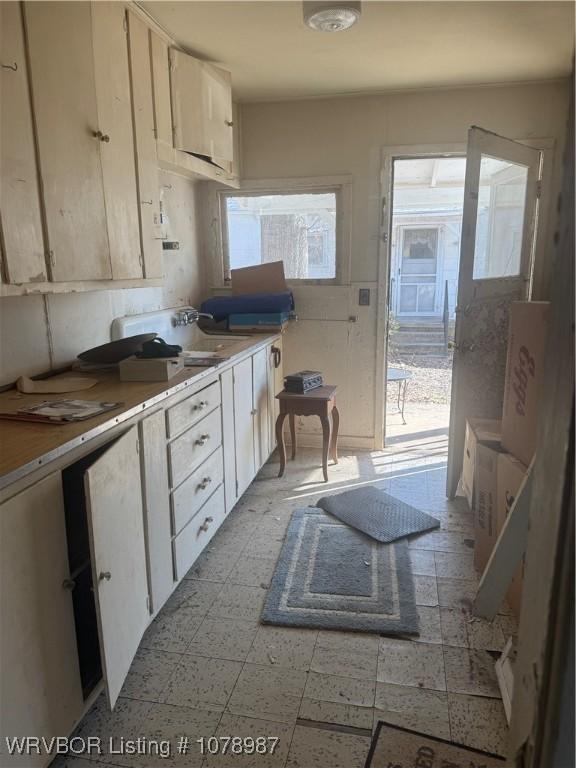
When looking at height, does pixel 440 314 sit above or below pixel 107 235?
below

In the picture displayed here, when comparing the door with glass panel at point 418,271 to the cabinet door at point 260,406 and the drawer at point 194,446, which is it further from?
the drawer at point 194,446

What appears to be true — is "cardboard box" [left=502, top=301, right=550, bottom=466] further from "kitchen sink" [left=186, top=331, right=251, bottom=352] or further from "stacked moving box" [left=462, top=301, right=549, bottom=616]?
"kitchen sink" [left=186, top=331, right=251, bottom=352]

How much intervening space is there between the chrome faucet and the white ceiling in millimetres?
1399

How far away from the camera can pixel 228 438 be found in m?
2.64

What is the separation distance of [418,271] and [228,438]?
6.92 metres

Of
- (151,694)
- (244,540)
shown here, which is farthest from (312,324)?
(151,694)

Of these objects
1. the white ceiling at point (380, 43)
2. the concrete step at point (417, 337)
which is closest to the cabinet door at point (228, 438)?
the white ceiling at point (380, 43)

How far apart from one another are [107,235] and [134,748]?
5.77ft

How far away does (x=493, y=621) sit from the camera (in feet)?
6.59

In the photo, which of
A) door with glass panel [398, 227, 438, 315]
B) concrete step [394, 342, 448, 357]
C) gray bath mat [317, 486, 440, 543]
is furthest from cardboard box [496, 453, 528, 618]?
door with glass panel [398, 227, 438, 315]

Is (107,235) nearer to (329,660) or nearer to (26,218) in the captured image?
(26,218)

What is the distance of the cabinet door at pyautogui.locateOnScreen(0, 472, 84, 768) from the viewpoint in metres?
1.16

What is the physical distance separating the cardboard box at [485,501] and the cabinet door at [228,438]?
1.21 m

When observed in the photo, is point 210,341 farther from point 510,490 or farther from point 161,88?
point 510,490
